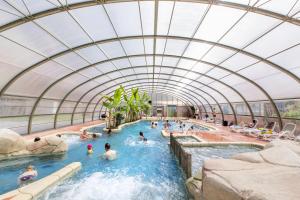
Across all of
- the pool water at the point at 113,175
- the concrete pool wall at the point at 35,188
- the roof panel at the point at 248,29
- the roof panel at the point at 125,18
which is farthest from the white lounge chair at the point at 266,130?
the concrete pool wall at the point at 35,188

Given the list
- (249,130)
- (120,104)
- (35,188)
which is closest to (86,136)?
(35,188)

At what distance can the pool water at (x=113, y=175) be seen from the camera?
5.74 m

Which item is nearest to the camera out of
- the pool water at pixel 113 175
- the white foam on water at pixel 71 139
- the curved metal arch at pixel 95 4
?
the pool water at pixel 113 175

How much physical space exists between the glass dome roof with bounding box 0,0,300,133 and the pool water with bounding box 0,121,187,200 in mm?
6039

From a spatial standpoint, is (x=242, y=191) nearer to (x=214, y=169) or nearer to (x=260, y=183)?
(x=260, y=183)

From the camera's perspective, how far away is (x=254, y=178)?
305cm

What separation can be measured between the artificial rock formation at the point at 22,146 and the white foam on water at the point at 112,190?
4.33 m

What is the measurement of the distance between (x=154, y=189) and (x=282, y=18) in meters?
8.85

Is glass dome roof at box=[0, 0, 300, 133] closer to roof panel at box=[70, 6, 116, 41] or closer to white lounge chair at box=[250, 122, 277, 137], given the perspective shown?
roof panel at box=[70, 6, 116, 41]

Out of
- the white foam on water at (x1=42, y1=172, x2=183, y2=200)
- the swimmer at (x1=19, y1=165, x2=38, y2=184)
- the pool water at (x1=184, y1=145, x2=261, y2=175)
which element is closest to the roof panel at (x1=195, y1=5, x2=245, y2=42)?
the pool water at (x1=184, y1=145, x2=261, y2=175)

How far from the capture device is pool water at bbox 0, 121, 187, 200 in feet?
18.8

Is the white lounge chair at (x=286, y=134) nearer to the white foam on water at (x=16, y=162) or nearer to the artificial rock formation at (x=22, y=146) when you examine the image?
the artificial rock formation at (x=22, y=146)

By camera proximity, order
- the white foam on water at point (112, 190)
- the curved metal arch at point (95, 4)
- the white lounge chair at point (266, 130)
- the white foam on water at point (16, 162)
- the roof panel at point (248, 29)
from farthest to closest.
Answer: the white lounge chair at point (266, 130) < the white foam on water at point (16, 162) < the roof panel at point (248, 29) < the curved metal arch at point (95, 4) < the white foam on water at point (112, 190)

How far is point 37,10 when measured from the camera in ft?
22.5
